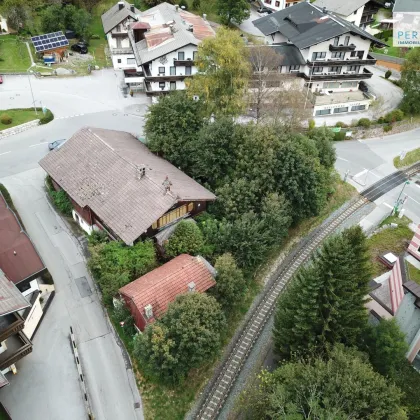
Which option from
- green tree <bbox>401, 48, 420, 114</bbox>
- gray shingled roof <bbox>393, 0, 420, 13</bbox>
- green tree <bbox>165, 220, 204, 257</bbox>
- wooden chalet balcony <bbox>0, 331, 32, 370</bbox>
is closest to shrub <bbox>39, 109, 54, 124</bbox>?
green tree <bbox>165, 220, 204, 257</bbox>

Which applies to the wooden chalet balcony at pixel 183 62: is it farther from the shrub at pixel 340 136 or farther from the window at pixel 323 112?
the shrub at pixel 340 136

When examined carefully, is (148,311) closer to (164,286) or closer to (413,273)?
(164,286)

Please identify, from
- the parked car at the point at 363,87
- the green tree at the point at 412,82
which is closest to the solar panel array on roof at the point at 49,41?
the parked car at the point at 363,87

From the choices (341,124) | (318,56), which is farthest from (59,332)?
(318,56)

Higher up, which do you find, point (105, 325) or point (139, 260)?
point (139, 260)

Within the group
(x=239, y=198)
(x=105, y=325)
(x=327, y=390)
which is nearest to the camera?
(x=327, y=390)

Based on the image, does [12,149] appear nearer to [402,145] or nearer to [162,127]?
[162,127]

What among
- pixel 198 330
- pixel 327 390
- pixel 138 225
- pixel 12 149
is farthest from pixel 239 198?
pixel 12 149

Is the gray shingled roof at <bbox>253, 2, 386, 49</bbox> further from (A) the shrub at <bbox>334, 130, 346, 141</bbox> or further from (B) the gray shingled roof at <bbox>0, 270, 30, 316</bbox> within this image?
(B) the gray shingled roof at <bbox>0, 270, 30, 316</bbox>

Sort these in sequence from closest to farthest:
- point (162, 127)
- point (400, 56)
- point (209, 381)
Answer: point (209, 381) < point (162, 127) < point (400, 56)
